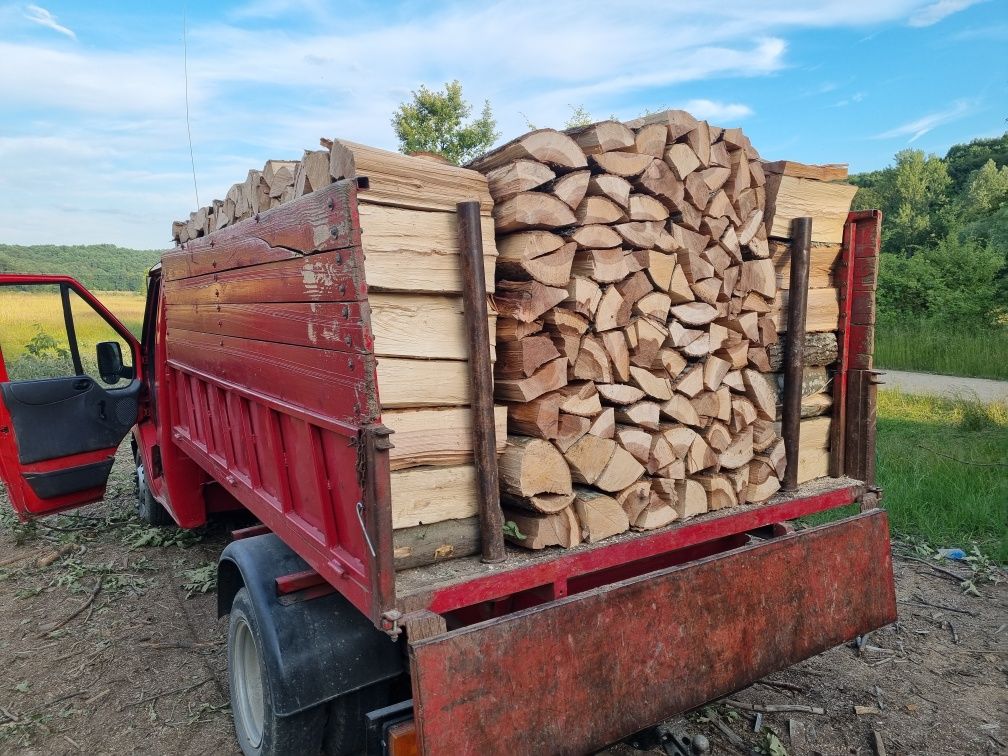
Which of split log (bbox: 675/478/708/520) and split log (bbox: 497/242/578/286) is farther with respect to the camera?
split log (bbox: 675/478/708/520)

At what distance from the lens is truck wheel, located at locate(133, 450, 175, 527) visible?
567cm

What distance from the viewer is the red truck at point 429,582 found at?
1.88 meters

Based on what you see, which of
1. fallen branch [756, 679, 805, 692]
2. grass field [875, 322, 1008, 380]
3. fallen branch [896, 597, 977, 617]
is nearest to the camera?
fallen branch [756, 679, 805, 692]

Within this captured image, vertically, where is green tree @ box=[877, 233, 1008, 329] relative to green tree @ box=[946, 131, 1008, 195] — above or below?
below

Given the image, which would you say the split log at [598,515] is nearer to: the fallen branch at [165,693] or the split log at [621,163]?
the split log at [621,163]

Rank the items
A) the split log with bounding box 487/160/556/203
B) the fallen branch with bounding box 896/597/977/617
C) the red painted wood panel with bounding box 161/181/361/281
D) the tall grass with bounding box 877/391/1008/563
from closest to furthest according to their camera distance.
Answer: the red painted wood panel with bounding box 161/181/361/281 < the split log with bounding box 487/160/556/203 < the fallen branch with bounding box 896/597/977/617 < the tall grass with bounding box 877/391/1008/563

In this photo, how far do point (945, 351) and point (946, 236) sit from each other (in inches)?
423

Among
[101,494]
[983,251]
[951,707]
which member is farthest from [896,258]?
[101,494]

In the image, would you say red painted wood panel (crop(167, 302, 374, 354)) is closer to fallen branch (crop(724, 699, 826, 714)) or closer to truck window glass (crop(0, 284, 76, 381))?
truck window glass (crop(0, 284, 76, 381))

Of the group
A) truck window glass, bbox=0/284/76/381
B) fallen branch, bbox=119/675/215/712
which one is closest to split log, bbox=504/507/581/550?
fallen branch, bbox=119/675/215/712

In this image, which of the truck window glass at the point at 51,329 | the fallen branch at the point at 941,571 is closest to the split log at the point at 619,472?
the fallen branch at the point at 941,571

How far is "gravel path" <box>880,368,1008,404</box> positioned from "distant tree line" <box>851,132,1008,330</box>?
10.8 ft

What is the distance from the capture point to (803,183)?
290cm

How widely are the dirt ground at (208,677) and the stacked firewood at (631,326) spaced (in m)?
1.07
